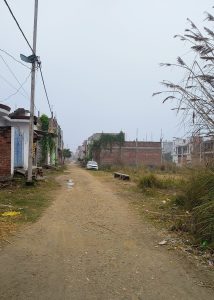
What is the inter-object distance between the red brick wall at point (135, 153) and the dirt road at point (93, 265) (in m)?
60.1

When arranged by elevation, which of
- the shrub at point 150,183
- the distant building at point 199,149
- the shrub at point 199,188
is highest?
the distant building at point 199,149

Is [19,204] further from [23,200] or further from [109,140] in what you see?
[109,140]

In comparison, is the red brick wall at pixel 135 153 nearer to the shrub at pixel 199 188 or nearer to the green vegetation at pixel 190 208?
the green vegetation at pixel 190 208

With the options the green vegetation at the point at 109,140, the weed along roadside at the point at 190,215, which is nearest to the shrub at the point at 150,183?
the weed along roadside at the point at 190,215

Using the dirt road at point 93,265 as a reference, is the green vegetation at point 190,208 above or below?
above

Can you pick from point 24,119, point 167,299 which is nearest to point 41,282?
point 167,299

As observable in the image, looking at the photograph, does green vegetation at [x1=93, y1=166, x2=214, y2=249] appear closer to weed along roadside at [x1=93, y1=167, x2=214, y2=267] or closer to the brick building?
weed along roadside at [x1=93, y1=167, x2=214, y2=267]

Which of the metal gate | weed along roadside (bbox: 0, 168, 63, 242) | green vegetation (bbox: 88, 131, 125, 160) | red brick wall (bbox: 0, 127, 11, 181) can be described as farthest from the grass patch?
green vegetation (bbox: 88, 131, 125, 160)

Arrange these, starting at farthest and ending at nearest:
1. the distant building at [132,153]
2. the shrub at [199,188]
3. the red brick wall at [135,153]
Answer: the red brick wall at [135,153] < the distant building at [132,153] < the shrub at [199,188]

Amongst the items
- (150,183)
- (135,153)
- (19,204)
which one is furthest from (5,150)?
(135,153)

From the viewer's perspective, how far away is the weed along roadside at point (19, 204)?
977cm

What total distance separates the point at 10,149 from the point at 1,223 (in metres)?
8.83

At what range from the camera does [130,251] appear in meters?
7.50

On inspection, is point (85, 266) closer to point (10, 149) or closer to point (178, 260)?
point (178, 260)
